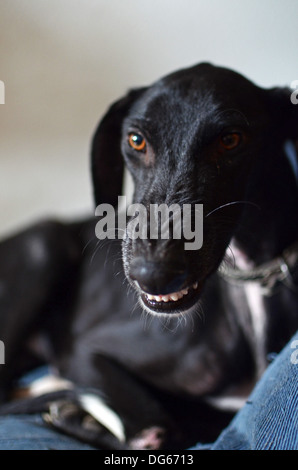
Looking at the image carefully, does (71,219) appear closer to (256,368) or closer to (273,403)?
(256,368)

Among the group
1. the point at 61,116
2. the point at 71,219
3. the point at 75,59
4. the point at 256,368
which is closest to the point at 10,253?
the point at 71,219

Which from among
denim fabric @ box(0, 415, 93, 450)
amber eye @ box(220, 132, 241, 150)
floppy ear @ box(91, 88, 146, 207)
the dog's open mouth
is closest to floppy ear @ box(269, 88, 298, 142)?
amber eye @ box(220, 132, 241, 150)

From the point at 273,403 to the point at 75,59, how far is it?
80 cm

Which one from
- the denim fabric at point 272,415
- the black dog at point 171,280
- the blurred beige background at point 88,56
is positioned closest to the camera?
the denim fabric at point 272,415

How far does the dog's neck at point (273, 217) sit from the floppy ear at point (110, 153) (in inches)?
11.3

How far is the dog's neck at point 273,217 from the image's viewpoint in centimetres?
105

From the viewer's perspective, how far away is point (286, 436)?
76cm

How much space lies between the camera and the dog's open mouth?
0.83 meters

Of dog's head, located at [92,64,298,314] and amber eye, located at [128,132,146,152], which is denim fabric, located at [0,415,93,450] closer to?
dog's head, located at [92,64,298,314]

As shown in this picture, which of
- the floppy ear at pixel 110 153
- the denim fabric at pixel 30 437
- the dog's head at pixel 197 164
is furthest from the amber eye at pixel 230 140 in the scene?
the denim fabric at pixel 30 437

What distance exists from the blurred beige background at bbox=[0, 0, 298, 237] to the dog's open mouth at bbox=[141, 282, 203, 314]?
46cm

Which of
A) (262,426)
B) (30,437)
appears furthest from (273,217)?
(30,437)

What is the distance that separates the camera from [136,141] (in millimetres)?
992

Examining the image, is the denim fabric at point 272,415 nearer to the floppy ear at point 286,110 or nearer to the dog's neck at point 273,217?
the dog's neck at point 273,217
